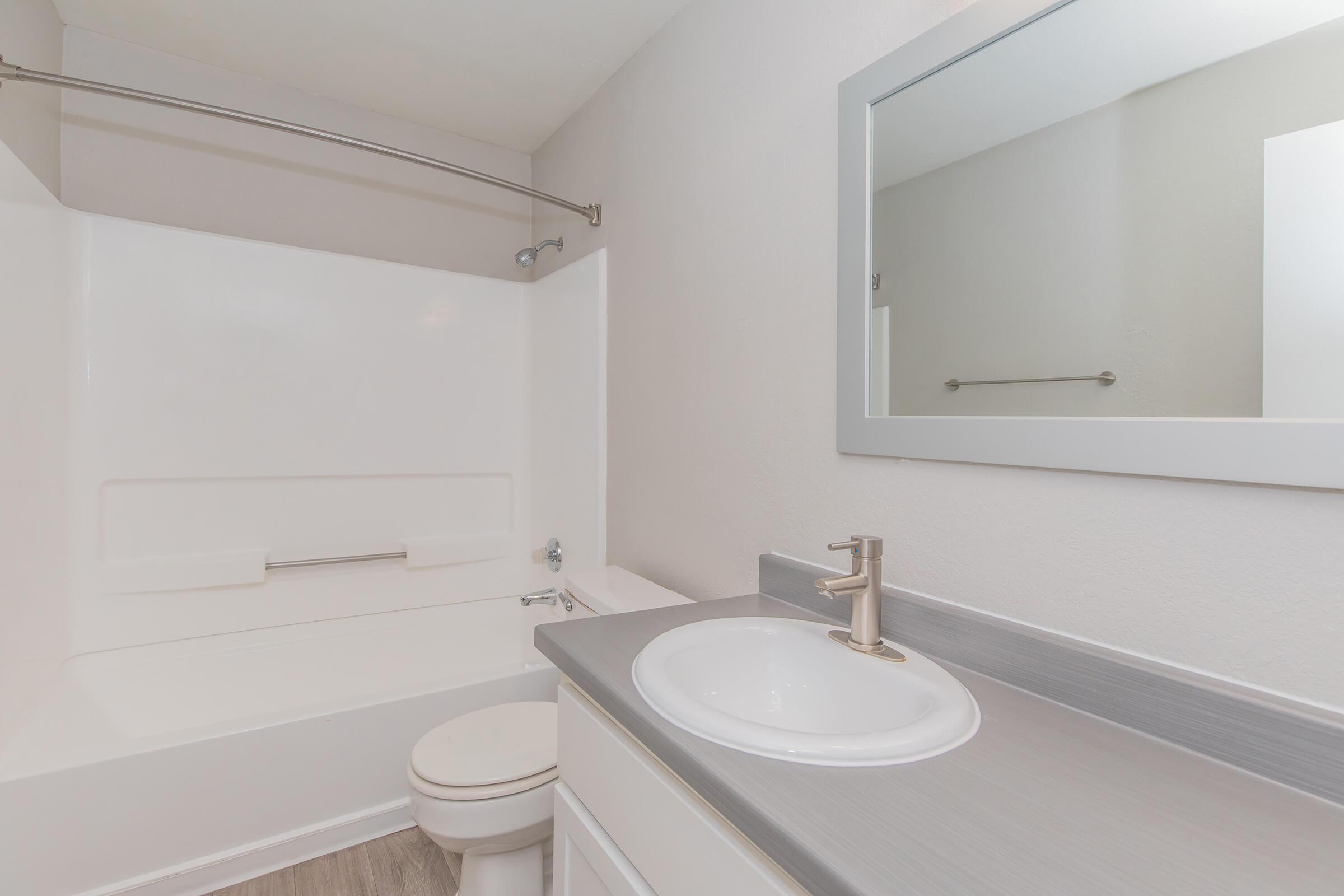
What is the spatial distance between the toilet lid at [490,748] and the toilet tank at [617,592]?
302mm

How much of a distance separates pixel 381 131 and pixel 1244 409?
8.84 feet

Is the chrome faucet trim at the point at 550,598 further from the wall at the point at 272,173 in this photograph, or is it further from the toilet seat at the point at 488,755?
the wall at the point at 272,173

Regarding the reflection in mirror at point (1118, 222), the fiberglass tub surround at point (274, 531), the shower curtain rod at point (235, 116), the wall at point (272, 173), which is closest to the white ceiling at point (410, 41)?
the wall at point (272, 173)

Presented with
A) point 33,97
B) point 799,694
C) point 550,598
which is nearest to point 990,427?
point 799,694

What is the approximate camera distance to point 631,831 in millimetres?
776

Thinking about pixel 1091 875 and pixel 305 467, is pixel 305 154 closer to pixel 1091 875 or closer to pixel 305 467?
pixel 305 467

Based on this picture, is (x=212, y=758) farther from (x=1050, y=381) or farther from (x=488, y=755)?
(x=1050, y=381)

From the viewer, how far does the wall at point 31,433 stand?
145cm

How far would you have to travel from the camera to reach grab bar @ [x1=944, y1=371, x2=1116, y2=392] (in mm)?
806

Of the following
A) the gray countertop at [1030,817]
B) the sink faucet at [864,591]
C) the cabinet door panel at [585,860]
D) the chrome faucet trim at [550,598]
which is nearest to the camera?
the gray countertop at [1030,817]

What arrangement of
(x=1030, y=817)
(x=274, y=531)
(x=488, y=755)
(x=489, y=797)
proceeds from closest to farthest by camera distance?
(x=1030, y=817) < (x=489, y=797) < (x=488, y=755) < (x=274, y=531)

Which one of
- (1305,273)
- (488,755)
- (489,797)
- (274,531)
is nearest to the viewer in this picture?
(1305,273)

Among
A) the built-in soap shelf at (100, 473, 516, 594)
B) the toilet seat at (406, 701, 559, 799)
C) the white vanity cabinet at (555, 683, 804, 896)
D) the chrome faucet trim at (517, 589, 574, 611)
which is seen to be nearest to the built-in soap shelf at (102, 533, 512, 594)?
the built-in soap shelf at (100, 473, 516, 594)

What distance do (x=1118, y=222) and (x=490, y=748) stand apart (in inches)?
61.0
